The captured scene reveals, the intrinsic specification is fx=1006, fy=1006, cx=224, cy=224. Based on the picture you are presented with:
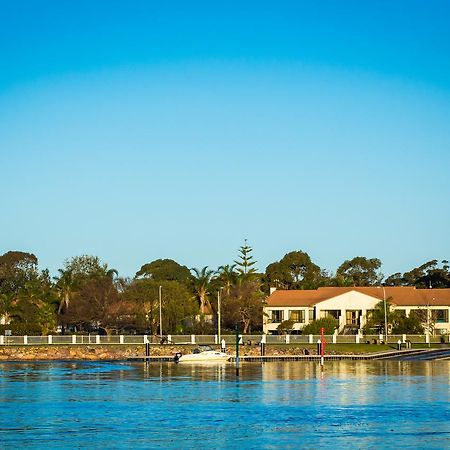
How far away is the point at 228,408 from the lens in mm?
58500

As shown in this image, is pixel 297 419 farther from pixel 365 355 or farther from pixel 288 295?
pixel 288 295

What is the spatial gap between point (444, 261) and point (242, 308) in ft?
221

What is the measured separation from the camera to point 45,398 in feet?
211

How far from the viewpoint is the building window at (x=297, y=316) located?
141m

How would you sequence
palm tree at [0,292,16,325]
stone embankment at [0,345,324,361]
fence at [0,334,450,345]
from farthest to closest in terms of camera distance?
palm tree at [0,292,16,325] → fence at [0,334,450,345] → stone embankment at [0,345,324,361]

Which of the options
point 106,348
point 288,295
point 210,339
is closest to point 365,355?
point 210,339

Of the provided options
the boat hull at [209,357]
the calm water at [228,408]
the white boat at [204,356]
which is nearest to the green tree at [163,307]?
the white boat at [204,356]

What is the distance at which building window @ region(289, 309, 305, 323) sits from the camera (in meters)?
141

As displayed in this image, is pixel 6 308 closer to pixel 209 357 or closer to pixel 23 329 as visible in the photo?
pixel 23 329

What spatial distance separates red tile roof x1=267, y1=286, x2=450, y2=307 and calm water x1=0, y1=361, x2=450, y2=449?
48780 mm

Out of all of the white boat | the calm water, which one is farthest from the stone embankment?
the calm water

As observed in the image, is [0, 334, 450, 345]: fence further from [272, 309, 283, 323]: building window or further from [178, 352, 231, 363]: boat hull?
[272, 309, 283, 323]: building window

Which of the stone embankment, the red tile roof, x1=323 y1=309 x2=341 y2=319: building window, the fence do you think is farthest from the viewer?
the red tile roof

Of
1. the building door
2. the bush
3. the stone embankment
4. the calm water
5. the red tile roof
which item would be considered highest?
the red tile roof
